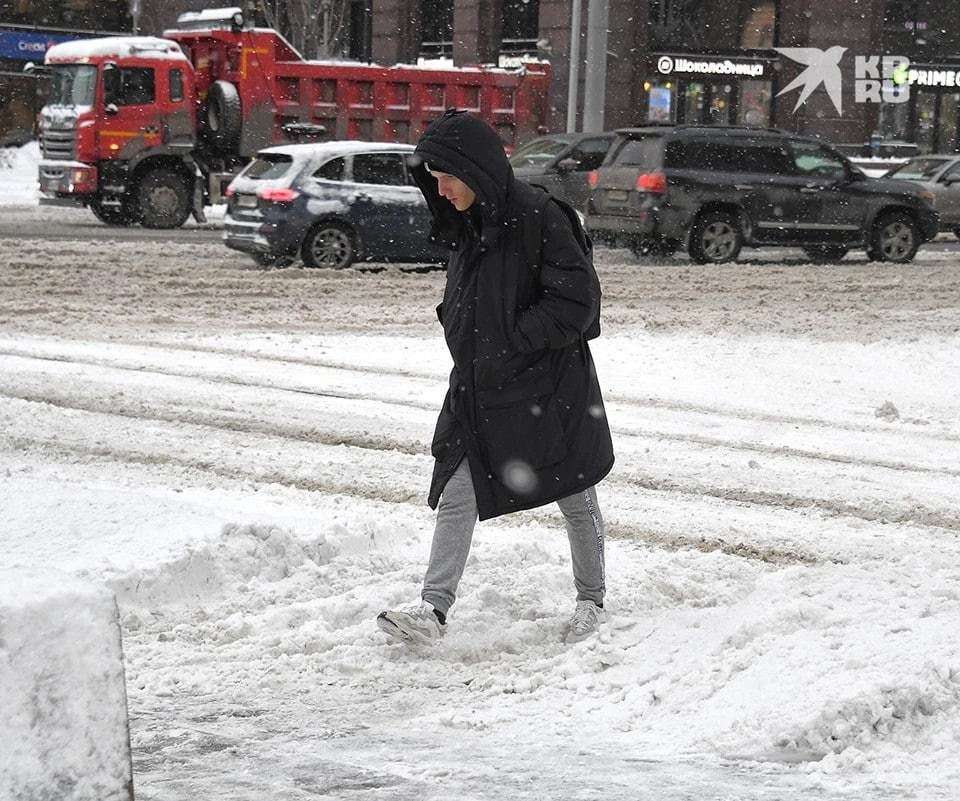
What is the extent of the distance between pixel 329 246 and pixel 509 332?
1334cm

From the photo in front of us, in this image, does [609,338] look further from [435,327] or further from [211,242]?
[211,242]

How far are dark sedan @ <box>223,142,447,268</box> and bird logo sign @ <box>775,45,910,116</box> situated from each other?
22.7 meters

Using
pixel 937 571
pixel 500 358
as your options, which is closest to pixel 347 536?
pixel 500 358

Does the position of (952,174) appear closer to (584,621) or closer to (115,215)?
(115,215)

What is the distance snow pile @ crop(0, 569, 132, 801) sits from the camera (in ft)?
9.77

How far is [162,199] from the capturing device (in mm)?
24828

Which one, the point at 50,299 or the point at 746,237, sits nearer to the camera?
the point at 50,299

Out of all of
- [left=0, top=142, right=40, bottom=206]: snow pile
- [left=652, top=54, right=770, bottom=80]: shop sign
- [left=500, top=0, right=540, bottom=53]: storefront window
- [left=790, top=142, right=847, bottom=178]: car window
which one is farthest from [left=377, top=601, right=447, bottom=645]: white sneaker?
[left=652, top=54, right=770, bottom=80]: shop sign

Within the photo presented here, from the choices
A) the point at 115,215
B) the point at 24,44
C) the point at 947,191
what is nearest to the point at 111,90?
the point at 115,215

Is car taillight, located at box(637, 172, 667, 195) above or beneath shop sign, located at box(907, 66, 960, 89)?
beneath

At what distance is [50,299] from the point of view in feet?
48.4

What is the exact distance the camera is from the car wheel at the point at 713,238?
20.3 m

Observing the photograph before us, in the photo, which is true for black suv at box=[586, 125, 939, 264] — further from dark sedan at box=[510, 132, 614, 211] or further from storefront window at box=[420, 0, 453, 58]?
storefront window at box=[420, 0, 453, 58]

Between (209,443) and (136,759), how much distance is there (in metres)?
4.68
